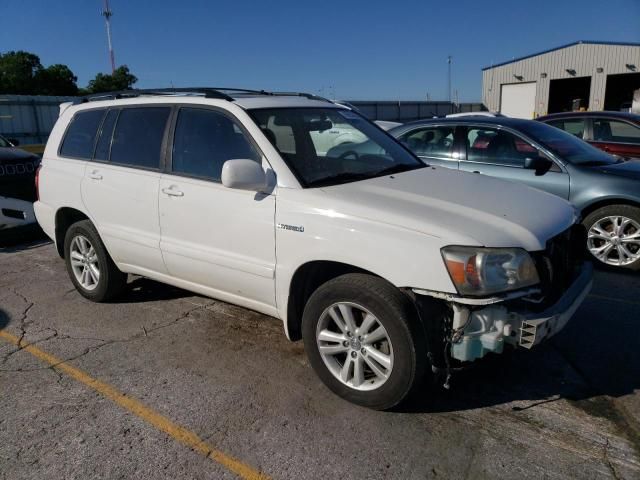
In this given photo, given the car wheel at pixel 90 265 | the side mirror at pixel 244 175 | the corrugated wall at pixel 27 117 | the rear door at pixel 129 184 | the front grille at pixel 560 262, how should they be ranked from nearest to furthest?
the front grille at pixel 560 262 < the side mirror at pixel 244 175 < the rear door at pixel 129 184 < the car wheel at pixel 90 265 < the corrugated wall at pixel 27 117

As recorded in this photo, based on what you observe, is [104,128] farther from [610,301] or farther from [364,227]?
[610,301]

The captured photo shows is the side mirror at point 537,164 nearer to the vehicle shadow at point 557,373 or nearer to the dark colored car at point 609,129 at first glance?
the vehicle shadow at point 557,373

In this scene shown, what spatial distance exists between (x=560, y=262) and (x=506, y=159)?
126 inches

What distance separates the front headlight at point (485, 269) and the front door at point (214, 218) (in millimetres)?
1196

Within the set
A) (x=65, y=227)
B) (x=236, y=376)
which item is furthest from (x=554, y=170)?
(x=65, y=227)

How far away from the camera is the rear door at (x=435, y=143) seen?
261 inches

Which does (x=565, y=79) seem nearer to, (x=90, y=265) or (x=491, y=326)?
(x=90, y=265)

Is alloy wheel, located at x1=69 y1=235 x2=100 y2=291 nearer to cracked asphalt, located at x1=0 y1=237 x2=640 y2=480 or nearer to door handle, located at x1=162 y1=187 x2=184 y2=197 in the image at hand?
cracked asphalt, located at x1=0 y1=237 x2=640 y2=480

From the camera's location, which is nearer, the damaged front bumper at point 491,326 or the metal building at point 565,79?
the damaged front bumper at point 491,326

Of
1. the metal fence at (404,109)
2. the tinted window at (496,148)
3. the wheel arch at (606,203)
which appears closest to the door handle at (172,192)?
the tinted window at (496,148)

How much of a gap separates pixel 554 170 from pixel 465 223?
3608mm

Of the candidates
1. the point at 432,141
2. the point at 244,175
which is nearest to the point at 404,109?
the point at 432,141

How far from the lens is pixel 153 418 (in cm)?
315

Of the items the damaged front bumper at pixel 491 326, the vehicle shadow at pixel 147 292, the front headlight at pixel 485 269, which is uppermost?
the front headlight at pixel 485 269
